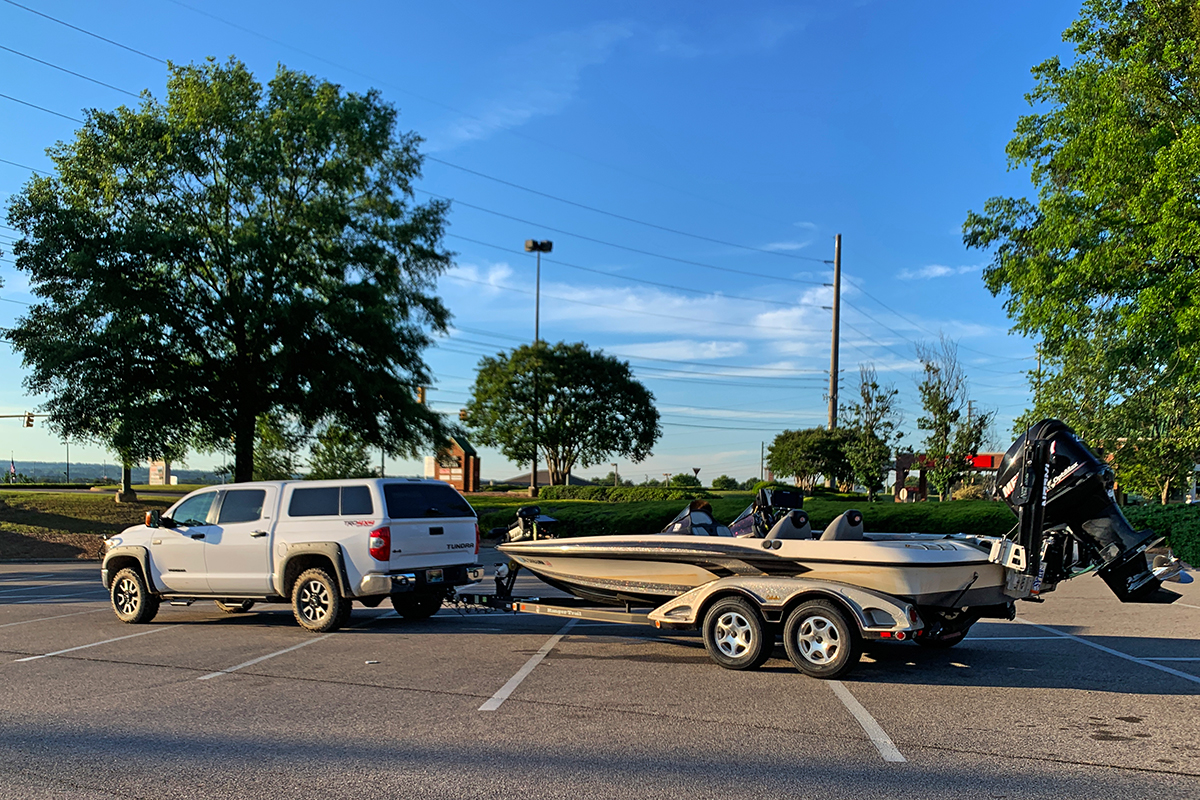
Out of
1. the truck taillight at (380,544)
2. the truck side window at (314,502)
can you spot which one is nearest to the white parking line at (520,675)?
the truck taillight at (380,544)

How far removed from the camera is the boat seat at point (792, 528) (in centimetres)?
867

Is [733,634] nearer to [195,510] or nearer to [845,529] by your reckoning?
[845,529]

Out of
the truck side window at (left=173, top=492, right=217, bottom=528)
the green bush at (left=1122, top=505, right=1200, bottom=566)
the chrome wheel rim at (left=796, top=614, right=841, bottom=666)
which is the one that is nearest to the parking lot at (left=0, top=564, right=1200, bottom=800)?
the chrome wheel rim at (left=796, top=614, right=841, bottom=666)

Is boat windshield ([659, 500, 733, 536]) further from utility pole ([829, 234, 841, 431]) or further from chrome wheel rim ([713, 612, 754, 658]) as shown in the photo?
utility pole ([829, 234, 841, 431])

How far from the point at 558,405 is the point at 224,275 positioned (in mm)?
38851

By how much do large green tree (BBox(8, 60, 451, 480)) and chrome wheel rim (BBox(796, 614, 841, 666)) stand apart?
22.4 m

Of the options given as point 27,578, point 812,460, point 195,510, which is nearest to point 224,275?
point 27,578

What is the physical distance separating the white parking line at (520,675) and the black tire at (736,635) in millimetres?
1699

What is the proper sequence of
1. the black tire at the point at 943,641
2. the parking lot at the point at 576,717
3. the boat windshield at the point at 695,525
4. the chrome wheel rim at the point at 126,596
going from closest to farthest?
the parking lot at the point at 576,717 → the black tire at the point at 943,641 → the boat windshield at the point at 695,525 → the chrome wheel rim at the point at 126,596

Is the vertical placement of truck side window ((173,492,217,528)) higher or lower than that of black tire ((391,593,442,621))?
higher

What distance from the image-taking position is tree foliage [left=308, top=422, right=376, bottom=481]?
31688mm

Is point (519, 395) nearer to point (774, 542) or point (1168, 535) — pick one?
point (1168, 535)

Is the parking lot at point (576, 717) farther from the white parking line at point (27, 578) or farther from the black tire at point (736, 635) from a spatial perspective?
the white parking line at point (27, 578)

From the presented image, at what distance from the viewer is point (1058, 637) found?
10.6 meters
